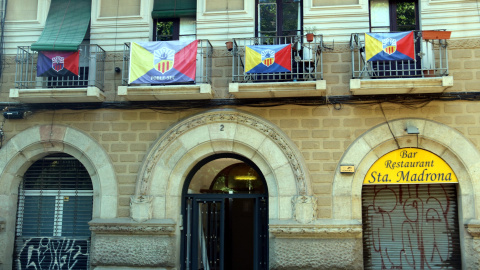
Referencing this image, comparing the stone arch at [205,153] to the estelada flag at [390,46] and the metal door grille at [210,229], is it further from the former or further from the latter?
the estelada flag at [390,46]

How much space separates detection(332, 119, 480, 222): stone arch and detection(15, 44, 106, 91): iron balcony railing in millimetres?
6125

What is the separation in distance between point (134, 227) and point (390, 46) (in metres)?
6.84

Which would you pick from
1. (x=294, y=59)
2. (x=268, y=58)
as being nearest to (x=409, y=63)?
(x=294, y=59)

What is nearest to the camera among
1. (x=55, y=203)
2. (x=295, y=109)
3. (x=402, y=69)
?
(x=402, y=69)

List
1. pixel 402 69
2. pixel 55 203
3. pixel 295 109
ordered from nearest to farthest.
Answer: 1. pixel 402 69
2. pixel 295 109
3. pixel 55 203

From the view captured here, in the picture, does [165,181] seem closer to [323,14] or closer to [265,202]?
[265,202]

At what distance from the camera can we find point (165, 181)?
11.0 meters

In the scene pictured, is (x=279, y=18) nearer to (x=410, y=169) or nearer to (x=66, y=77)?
(x=410, y=169)

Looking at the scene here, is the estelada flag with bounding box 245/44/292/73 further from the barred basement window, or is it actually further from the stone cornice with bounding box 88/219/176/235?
the barred basement window

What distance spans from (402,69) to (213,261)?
240 inches

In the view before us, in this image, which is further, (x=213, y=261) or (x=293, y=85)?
(x=213, y=261)

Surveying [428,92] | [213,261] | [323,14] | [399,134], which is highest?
[323,14]

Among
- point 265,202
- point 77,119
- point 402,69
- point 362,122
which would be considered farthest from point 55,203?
point 402,69

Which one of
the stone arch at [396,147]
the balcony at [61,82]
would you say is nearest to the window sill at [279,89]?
the stone arch at [396,147]
